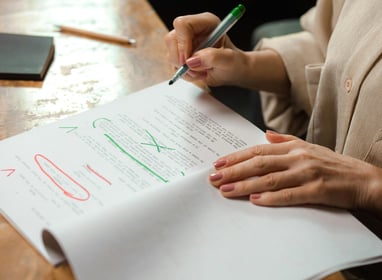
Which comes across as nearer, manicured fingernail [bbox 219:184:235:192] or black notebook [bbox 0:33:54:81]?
manicured fingernail [bbox 219:184:235:192]

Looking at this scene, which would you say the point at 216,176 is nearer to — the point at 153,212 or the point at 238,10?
the point at 153,212

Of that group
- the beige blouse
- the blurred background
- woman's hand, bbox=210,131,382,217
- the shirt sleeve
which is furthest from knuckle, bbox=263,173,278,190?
the blurred background

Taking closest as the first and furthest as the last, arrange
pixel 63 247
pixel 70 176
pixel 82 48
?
pixel 63 247 → pixel 70 176 → pixel 82 48

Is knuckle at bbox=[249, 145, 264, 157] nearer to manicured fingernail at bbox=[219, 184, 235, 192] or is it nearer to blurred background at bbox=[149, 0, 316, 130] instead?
manicured fingernail at bbox=[219, 184, 235, 192]

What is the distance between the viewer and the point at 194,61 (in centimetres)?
79

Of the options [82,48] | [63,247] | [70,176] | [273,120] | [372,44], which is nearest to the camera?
[63,247]

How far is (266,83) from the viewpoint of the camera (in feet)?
3.10

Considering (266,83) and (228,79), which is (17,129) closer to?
(228,79)

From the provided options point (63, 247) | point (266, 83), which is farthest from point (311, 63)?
point (63, 247)

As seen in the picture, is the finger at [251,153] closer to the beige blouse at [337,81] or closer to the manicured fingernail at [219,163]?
the manicured fingernail at [219,163]

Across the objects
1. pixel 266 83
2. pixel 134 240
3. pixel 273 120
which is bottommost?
pixel 273 120

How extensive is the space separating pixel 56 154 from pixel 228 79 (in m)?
0.32

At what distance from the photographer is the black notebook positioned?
81cm

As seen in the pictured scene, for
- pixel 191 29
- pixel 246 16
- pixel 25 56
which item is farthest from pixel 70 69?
pixel 246 16
